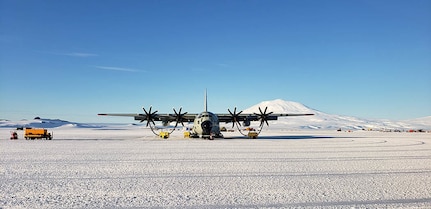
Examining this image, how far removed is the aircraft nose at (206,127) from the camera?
137ft

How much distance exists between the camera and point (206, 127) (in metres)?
41.9

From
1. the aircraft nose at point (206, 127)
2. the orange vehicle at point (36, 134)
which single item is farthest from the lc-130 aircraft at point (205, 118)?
the orange vehicle at point (36, 134)

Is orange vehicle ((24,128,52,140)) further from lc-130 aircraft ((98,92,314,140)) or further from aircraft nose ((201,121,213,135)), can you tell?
aircraft nose ((201,121,213,135))

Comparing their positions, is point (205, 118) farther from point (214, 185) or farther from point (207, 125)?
point (214, 185)

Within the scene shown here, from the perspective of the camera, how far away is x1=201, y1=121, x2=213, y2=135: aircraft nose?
41812 mm

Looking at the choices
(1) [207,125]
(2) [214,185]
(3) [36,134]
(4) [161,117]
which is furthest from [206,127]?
(2) [214,185]

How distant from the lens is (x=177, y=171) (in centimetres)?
1409

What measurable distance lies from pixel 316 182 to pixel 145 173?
6.99 m

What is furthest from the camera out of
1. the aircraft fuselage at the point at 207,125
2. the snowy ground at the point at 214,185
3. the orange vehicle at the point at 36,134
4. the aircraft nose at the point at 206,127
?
the aircraft fuselage at the point at 207,125

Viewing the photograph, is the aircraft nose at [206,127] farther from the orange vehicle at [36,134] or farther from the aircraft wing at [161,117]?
the orange vehicle at [36,134]

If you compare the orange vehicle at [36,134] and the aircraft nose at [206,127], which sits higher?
the aircraft nose at [206,127]

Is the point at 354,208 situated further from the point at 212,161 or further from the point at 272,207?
the point at 212,161

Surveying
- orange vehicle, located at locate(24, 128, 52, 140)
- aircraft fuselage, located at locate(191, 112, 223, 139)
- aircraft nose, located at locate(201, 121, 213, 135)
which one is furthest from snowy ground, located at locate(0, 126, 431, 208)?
orange vehicle, located at locate(24, 128, 52, 140)

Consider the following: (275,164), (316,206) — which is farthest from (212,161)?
(316,206)
